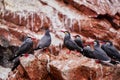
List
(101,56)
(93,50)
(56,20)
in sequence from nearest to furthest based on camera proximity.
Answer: (101,56) < (93,50) < (56,20)

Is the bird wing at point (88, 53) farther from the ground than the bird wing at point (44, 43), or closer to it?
closer to it

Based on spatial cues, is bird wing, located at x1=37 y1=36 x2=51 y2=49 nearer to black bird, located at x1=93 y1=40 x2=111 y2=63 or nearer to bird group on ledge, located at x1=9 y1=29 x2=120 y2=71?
bird group on ledge, located at x1=9 y1=29 x2=120 y2=71

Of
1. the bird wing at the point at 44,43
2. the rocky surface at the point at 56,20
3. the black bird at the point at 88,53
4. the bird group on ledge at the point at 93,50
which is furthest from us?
the rocky surface at the point at 56,20

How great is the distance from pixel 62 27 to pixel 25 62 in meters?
6.39

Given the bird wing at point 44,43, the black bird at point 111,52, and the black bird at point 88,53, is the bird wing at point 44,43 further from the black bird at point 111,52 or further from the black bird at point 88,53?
the black bird at point 111,52

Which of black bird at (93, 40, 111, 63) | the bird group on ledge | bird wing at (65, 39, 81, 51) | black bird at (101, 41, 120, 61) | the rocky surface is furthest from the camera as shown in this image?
the rocky surface

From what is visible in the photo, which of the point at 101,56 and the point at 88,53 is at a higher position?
the point at 101,56

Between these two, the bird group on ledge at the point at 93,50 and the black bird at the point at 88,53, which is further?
the black bird at the point at 88,53

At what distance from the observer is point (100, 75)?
54.7 ft

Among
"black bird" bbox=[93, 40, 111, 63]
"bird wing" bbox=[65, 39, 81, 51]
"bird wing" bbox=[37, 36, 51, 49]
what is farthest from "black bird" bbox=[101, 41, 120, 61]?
"bird wing" bbox=[37, 36, 51, 49]

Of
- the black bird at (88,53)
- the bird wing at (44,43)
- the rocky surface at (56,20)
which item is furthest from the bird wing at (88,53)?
the rocky surface at (56,20)

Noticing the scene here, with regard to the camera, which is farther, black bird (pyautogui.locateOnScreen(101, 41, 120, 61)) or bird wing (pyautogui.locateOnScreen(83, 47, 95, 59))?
bird wing (pyautogui.locateOnScreen(83, 47, 95, 59))

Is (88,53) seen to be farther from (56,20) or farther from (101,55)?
(56,20)

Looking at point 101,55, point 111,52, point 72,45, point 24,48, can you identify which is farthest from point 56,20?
point 101,55
